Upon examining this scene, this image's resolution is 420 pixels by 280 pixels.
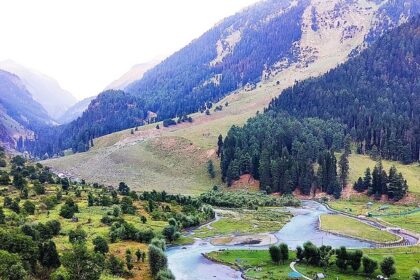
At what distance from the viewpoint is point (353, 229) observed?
454 feet

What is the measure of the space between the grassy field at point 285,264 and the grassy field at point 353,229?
13.5 meters

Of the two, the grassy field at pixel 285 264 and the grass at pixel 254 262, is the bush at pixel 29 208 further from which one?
the grassy field at pixel 285 264

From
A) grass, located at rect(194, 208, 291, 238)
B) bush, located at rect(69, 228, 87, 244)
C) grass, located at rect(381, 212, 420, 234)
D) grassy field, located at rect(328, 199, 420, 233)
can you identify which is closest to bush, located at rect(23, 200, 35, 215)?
bush, located at rect(69, 228, 87, 244)

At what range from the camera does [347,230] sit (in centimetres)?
13838

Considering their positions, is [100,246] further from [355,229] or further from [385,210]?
[385,210]

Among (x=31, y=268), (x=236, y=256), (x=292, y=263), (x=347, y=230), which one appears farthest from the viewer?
(x=347, y=230)

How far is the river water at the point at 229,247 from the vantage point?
329 ft

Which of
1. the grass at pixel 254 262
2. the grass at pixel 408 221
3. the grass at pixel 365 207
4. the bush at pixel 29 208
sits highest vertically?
the bush at pixel 29 208

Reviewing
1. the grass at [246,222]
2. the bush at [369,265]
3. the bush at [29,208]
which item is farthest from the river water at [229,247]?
the bush at [29,208]

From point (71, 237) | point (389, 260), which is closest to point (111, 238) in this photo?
point (71, 237)

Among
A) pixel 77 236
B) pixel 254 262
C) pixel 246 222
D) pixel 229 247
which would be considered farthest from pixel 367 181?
pixel 77 236

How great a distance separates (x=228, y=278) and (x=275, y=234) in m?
45.6

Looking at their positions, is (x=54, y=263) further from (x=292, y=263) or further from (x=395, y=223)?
(x=395, y=223)

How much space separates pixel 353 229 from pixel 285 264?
43.7m
